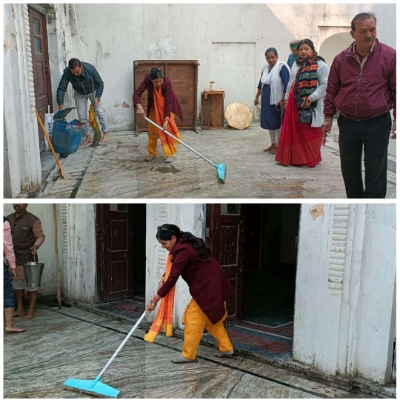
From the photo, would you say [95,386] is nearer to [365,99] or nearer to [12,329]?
[12,329]

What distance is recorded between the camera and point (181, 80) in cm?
884

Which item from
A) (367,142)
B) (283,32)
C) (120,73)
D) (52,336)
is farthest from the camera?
(283,32)

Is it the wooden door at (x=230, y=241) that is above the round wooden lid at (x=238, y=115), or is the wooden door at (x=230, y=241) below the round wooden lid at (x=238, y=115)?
below

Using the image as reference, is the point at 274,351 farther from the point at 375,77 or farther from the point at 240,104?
the point at 240,104

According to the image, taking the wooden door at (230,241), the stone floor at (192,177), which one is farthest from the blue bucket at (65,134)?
the wooden door at (230,241)

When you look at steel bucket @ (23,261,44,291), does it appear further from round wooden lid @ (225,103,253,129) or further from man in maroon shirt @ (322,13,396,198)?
round wooden lid @ (225,103,253,129)

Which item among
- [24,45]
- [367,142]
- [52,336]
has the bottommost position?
[52,336]

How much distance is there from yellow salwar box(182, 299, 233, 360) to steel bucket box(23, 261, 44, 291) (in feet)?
6.74

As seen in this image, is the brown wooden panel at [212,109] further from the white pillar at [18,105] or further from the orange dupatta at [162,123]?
the white pillar at [18,105]

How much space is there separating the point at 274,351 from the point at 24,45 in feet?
11.0

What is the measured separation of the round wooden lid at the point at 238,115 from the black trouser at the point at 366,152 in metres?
5.13

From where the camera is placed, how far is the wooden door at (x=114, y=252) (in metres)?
6.30

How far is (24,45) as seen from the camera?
4.62 metres

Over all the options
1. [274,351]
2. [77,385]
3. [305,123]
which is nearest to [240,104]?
[305,123]
